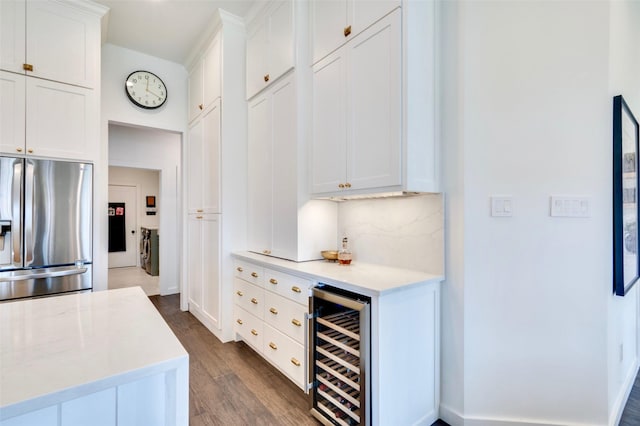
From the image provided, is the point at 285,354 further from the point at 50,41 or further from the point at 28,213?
the point at 50,41

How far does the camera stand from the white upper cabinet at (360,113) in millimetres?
1801

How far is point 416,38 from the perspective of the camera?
1776mm

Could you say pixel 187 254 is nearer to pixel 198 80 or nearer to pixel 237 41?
pixel 198 80

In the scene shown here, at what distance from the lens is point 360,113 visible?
6.57 feet

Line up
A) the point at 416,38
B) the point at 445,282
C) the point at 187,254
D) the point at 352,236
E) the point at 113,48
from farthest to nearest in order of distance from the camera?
the point at 187,254, the point at 113,48, the point at 352,236, the point at 445,282, the point at 416,38

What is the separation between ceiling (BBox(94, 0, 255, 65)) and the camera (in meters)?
2.94

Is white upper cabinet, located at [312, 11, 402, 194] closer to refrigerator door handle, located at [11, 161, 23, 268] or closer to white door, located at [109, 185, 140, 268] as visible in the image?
refrigerator door handle, located at [11, 161, 23, 268]

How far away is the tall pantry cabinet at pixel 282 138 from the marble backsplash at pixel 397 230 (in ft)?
0.80

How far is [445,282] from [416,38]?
147cm

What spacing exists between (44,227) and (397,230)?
9.33 ft

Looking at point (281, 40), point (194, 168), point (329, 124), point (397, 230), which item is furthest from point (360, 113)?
point (194, 168)

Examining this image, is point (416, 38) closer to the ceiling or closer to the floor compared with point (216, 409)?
closer to the ceiling

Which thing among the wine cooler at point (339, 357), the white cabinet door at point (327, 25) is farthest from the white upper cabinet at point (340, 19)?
the wine cooler at point (339, 357)

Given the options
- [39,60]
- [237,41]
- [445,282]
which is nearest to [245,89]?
[237,41]
